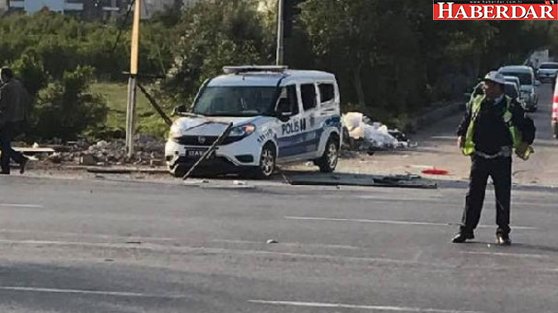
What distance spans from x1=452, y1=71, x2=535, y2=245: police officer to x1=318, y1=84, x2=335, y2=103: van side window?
440 inches

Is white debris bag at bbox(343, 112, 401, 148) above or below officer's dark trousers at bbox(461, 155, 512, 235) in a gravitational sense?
below

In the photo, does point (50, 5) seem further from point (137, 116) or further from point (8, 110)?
point (8, 110)

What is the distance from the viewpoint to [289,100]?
74.3 feet

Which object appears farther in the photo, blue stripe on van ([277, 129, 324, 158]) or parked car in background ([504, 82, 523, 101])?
blue stripe on van ([277, 129, 324, 158])

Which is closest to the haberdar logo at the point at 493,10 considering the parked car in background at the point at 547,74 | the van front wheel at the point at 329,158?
the van front wheel at the point at 329,158

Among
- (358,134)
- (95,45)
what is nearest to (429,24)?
(358,134)

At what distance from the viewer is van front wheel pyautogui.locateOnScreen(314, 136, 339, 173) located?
2370cm

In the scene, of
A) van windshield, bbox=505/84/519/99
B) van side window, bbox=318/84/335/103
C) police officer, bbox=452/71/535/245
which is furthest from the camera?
van side window, bbox=318/84/335/103

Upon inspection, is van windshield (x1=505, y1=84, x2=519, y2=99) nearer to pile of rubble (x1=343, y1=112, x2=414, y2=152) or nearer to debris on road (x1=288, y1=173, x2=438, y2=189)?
debris on road (x1=288, y1=173, x2=438, y2=189)

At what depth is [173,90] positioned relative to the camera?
3972 centimetres

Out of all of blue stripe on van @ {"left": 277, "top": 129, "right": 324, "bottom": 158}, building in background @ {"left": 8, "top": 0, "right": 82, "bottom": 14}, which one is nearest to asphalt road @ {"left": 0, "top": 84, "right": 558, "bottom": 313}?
blue stripe on van @ {"left": 277, "top": 129, "right": 324, "bottom": 158}

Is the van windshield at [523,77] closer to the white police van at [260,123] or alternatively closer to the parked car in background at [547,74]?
the white police van at [260,123]

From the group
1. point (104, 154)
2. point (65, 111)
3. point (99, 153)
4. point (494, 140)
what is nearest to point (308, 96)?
point (104, 154)

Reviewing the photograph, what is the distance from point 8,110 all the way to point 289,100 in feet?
16.5
